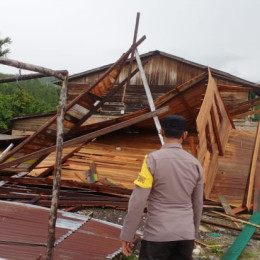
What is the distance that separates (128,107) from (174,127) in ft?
49.5

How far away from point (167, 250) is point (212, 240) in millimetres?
2045

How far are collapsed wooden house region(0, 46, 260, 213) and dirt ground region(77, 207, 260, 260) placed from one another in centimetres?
21

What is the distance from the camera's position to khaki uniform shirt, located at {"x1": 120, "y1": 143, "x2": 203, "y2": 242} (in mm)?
2092

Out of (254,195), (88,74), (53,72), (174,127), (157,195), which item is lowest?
(254,195)

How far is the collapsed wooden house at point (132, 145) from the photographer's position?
508cm

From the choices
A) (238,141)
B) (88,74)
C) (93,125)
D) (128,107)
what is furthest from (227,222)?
(88,74)

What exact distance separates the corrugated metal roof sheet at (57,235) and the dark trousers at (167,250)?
763mm

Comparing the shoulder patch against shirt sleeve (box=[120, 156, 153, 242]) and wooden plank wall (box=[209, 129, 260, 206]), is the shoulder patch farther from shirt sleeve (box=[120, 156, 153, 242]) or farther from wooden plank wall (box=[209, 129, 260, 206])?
wooden plank wall (box=[209, 129, 260, 206])

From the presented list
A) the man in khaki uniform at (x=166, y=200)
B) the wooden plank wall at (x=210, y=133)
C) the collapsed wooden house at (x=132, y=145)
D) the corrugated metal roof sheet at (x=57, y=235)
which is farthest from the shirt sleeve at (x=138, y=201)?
the collapsed wooden house at (x=132, y=145)

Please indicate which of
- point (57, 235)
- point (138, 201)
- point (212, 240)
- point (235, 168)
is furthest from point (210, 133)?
point (138, 201)

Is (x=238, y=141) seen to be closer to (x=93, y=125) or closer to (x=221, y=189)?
(x=221, y=189)

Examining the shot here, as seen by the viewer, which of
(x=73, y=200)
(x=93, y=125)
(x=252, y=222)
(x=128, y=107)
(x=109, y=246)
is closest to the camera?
(x=109, y=246)

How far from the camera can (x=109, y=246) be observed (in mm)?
3004

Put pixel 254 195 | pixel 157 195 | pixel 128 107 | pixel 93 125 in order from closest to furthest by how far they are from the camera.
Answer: pixel 157 195
pixel 254 195
pixel 93 125
pixel 128 107
